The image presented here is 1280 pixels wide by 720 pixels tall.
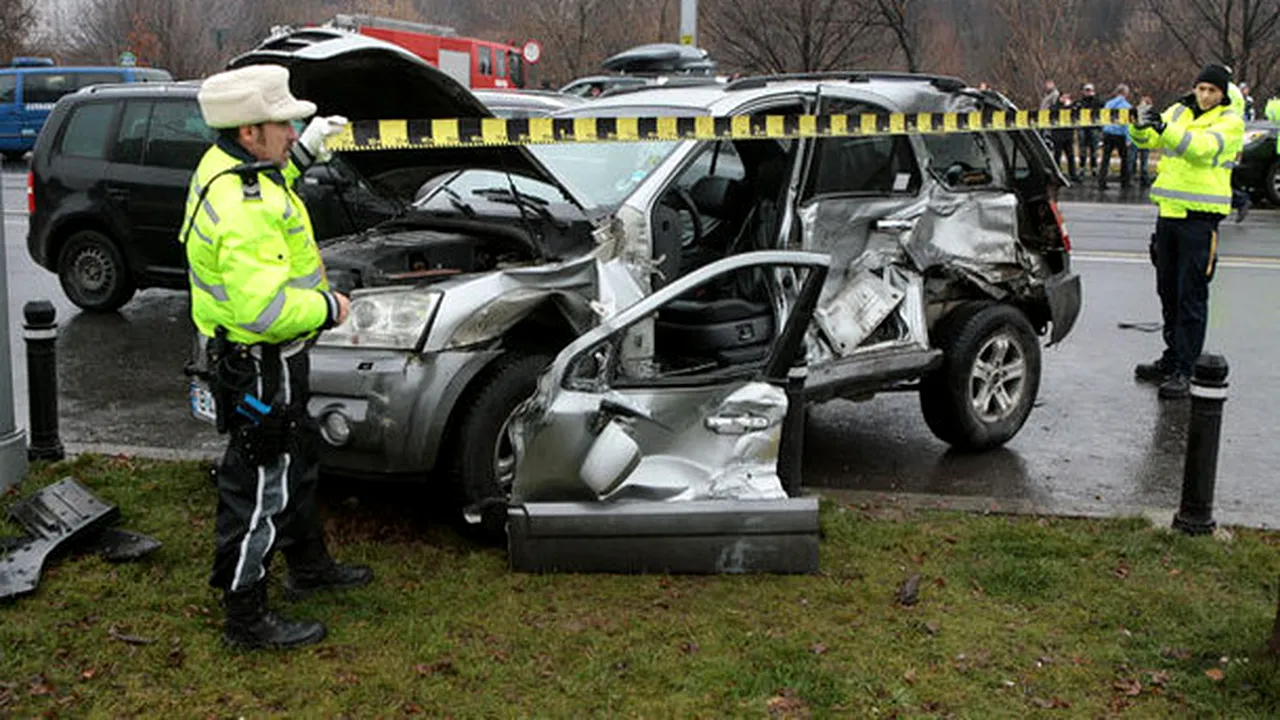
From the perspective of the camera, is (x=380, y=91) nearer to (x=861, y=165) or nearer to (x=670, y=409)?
(x=670, y=409)

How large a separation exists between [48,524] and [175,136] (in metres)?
6.13

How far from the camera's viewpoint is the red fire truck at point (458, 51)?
28953mm

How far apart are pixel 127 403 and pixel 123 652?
13.6 ft

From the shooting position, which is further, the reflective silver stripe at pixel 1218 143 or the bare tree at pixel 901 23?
the bare tree at pixel 901 23

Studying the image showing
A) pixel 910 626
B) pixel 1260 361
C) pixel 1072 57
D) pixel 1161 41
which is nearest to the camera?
pixel 910 626

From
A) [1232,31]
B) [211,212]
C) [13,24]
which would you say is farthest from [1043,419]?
[13,24]

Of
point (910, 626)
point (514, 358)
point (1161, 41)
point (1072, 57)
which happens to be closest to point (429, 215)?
point (514, 358)

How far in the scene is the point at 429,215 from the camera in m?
6.06

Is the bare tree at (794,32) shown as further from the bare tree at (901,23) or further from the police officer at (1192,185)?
the police officer at (1192,185)

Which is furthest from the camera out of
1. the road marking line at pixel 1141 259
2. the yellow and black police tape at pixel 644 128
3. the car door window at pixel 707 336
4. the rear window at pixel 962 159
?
the road marking line at pixel 1141 259

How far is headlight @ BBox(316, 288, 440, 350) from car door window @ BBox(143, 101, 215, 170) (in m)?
5.89

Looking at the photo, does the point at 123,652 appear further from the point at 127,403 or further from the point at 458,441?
the point at 127,403

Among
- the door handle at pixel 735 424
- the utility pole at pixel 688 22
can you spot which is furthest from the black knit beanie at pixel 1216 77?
the utility pole at pixel 688 22

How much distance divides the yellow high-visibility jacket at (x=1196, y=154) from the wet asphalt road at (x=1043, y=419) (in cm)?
129
